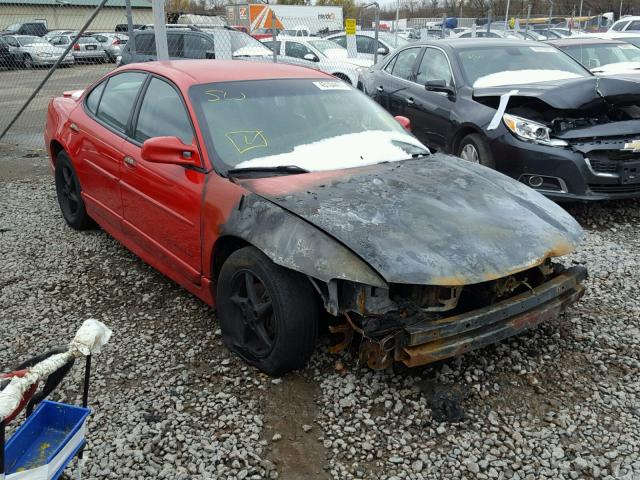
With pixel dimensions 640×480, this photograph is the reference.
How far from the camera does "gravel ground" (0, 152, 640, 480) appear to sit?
8.25 feet

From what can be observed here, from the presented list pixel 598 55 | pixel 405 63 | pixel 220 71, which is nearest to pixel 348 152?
pixel 220 71

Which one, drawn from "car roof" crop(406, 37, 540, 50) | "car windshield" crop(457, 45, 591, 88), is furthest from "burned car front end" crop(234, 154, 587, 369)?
"car roof" crop(406, 37, 540, 50)

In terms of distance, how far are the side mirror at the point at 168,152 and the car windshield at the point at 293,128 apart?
13 cm

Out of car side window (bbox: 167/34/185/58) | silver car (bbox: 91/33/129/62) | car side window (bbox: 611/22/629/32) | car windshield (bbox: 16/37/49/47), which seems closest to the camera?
car side window (bbox: 167/34/185/58)

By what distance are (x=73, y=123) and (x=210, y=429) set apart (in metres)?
3.15

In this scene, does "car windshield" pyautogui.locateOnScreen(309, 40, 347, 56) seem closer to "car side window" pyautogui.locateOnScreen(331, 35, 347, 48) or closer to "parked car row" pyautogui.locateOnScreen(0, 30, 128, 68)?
"car side window" pyautogui.locateOnScreen(331, 35, 347, 48)

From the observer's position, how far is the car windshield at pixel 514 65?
621cm

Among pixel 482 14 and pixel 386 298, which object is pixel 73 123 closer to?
pixel 386 298

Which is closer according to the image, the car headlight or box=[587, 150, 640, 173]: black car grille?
box=[587, 150, 640, 173]: black car grille

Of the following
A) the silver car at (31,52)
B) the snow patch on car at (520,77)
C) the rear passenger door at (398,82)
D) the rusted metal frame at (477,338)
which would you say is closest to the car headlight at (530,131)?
the snow patch on car at (520,77)

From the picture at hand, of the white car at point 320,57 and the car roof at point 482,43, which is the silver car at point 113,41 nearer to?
the white car at point 320,57

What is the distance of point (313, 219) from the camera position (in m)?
2.81

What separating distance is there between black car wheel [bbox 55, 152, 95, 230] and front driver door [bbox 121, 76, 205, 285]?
110cm

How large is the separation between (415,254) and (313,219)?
512 millimetres
